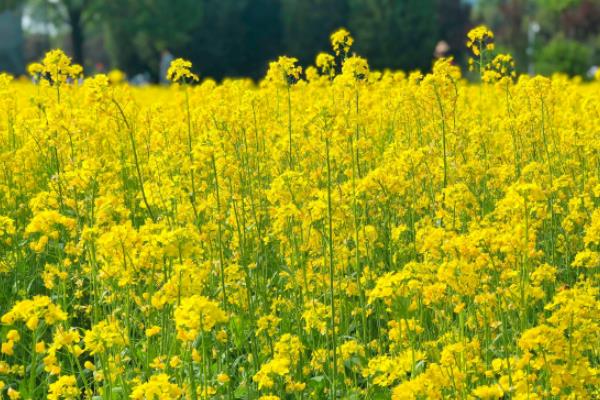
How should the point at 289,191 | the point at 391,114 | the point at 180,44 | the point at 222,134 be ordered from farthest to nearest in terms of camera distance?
the point at 180,44, the point at 391,114, the point at 222,134, the point at 289,191

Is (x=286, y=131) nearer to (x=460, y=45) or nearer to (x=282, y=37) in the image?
(x=282, y=37)

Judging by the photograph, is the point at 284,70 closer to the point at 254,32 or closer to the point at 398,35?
the point at 398,35

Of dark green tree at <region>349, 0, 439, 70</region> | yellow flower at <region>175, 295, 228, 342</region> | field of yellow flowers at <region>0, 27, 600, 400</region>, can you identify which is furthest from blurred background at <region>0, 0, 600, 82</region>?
yellow flower at <region>175, 295, 228, 342</region>

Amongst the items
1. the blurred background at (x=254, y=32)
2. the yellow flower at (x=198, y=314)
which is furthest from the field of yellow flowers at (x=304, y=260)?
the blurred background at (x=254, y=32)

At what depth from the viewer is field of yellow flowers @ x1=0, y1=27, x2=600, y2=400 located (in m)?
3.18

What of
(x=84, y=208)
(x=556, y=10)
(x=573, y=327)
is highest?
(x=556, y=10)

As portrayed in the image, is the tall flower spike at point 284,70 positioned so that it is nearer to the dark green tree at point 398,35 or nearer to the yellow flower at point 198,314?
the yellow flower at point 198,314

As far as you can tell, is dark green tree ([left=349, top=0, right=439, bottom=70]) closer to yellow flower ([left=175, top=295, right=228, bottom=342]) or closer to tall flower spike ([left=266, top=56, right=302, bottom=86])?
tall flower spike ([left=266, top=56, right=302, bottom=86])

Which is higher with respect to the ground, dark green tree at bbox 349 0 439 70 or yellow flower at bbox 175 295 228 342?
dark green tree at bbox 349 0 439 70

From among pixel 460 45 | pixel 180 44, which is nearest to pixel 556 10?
pixel 460 45

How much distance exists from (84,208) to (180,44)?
33864 millimetres

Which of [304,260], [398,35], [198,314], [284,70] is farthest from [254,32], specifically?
[198,314]

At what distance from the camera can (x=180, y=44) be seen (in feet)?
124

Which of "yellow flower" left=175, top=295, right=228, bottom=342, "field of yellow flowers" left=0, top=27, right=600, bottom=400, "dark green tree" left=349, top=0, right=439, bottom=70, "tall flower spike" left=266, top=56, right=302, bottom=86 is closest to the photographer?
"yellow flower" left=175, top=295, right=228, bottom=342
